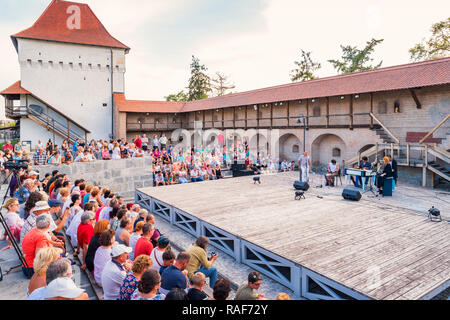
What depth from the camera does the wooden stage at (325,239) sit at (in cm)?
454

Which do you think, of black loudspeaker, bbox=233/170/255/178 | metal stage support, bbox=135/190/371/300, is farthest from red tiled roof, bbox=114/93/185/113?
metal stage support, bbox=135/190/371/300

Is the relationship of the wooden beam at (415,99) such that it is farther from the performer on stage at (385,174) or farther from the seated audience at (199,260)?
the seated audience at (199,260)

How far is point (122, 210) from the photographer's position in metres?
5.93

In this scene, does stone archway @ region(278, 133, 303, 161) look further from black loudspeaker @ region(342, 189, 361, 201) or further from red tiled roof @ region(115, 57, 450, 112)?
black loudspeaker @ region(342, 189, 361, 201)

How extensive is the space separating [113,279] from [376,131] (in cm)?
1668

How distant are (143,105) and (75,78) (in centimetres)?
708

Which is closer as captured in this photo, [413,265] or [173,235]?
[413,265]

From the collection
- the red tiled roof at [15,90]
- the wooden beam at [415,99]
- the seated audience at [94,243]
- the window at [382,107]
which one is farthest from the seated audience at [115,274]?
the red tiled roof at [15,90]

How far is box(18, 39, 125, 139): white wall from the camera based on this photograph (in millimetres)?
27156

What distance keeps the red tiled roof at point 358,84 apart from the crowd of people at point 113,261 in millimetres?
14941
